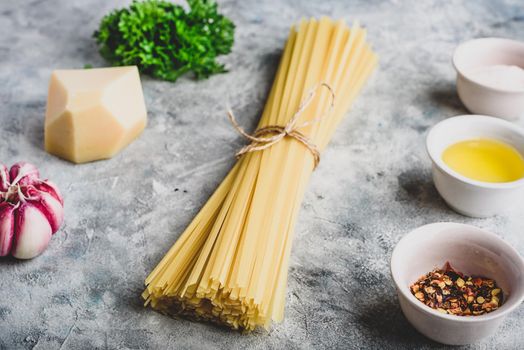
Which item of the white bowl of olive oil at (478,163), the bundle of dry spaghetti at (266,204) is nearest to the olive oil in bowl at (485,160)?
the white bowl of olive oil at (478,163)

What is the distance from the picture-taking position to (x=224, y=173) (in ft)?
6.60

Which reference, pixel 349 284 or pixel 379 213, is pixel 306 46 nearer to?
pixel 379 213

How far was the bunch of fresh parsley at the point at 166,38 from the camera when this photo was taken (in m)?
2.29

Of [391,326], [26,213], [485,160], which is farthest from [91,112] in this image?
[485,160]

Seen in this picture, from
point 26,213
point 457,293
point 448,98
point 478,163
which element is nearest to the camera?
point 457,293

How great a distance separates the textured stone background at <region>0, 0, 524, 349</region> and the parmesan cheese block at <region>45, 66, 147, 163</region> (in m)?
0.06

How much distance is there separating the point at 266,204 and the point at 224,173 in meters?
0.34

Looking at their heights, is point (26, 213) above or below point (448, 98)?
below

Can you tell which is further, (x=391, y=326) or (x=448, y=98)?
(x=448, y=98)

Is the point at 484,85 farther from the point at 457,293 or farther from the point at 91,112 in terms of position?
the point at 91,112

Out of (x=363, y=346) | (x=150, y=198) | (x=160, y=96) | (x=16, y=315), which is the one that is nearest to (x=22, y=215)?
(x=16, y=315)

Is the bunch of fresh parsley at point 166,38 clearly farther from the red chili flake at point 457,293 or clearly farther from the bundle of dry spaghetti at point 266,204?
the red chili flake at point 457,293

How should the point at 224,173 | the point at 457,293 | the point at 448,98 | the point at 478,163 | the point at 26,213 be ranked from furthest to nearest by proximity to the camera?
the point at 448,98
the point at 224,173
the point at 478,163
the point at 26,213
the point at 457,293

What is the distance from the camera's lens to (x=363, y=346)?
152cm
